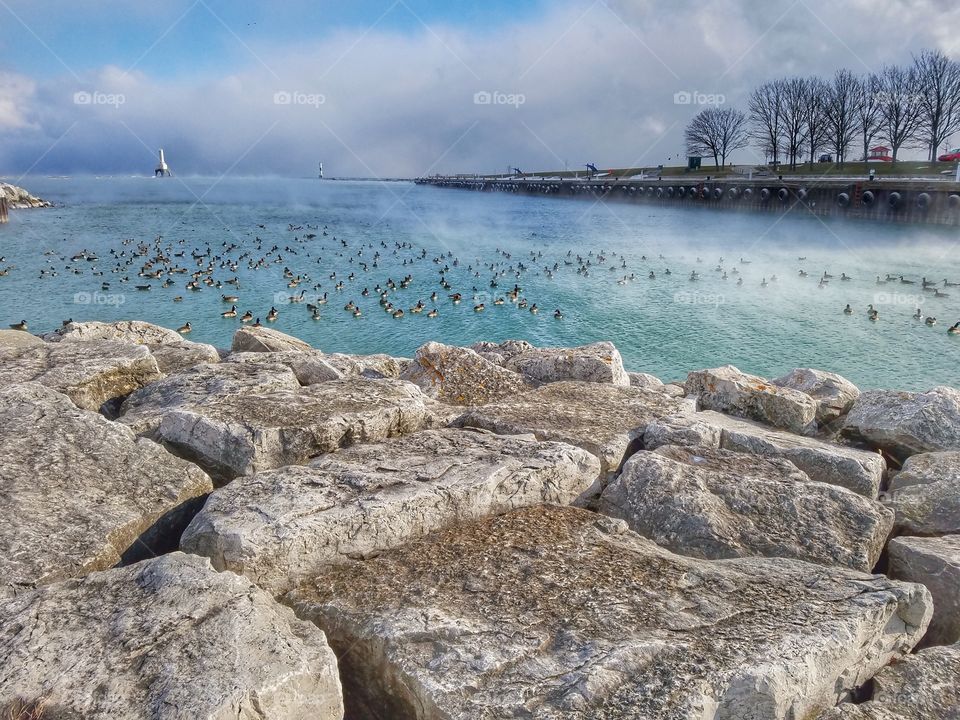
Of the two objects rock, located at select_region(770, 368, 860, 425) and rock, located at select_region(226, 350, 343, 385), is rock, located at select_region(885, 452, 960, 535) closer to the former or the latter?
rock, located at select_region(770, 368, 860, 425)

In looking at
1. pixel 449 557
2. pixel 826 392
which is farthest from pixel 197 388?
pixel 826 392

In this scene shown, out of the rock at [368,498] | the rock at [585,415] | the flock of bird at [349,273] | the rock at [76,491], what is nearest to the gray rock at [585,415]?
the rock at [585,415]

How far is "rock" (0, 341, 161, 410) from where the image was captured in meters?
7.77

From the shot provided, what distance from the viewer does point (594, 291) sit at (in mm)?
32719

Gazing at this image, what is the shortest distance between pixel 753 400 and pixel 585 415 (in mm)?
2604

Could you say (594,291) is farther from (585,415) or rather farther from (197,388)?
(197,388)

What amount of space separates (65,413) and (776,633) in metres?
6.41

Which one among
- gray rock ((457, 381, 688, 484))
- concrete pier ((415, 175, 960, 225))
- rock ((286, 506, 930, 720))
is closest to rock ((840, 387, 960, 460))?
gray rock ((457, 381, 688, 484))

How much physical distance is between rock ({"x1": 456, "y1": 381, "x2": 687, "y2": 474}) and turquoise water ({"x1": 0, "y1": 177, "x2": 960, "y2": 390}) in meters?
12.2

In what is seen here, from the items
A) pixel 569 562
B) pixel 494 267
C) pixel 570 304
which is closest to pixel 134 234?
pixel 494 267

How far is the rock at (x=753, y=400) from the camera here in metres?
8.66

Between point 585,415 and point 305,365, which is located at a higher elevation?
point 305,365

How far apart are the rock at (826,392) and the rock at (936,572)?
158 inches

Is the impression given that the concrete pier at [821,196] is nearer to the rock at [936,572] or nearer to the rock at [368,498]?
the rock at [936,572]
